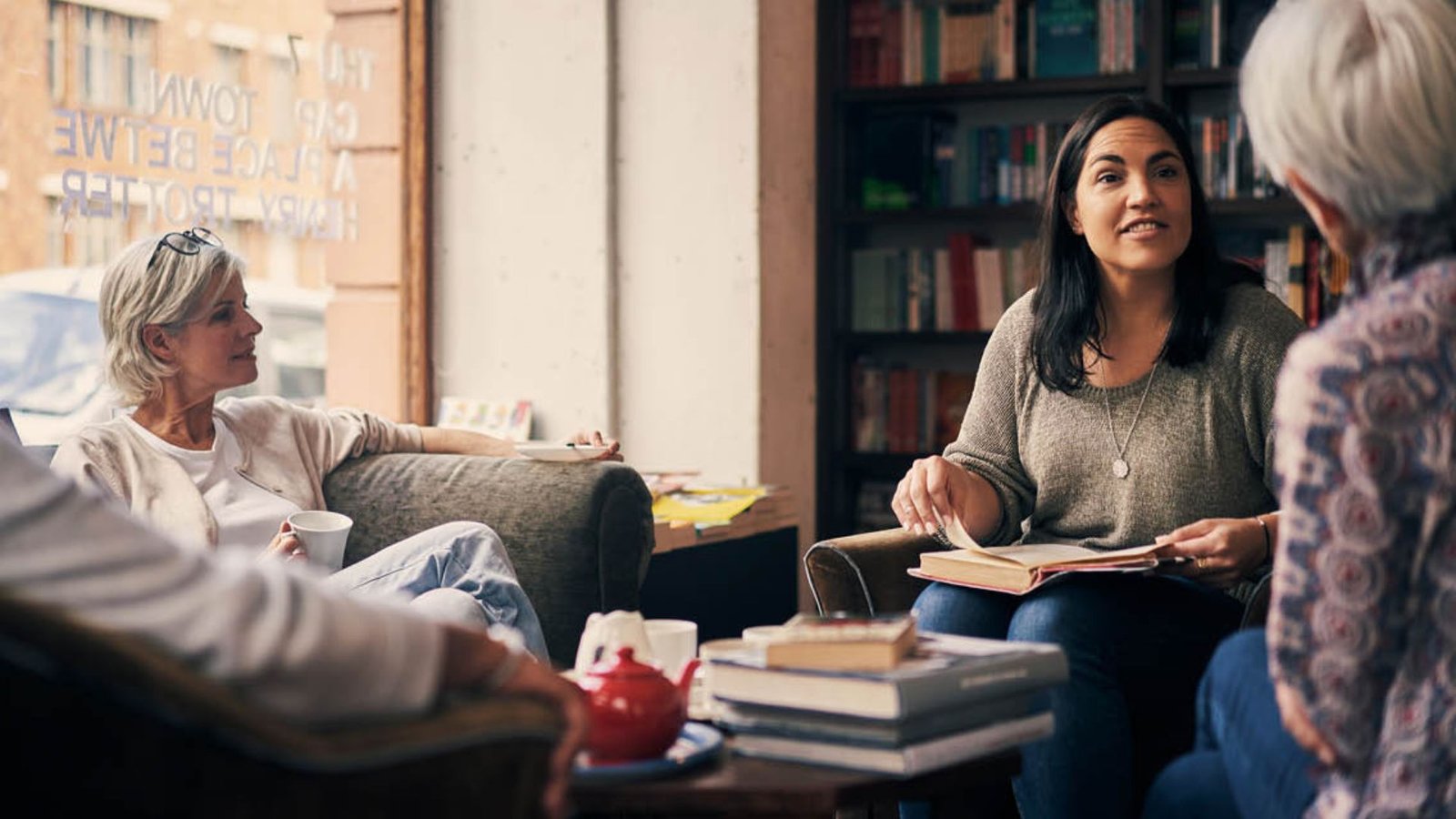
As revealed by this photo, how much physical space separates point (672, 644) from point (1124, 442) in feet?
2.86

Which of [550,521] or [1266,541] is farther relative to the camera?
[550,521]

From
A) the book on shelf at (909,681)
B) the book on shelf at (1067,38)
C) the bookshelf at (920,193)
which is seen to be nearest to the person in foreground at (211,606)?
the book on shelf at (909,681)

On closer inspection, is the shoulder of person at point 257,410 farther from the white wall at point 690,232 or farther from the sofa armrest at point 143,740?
the sofa armrest at point 143,740

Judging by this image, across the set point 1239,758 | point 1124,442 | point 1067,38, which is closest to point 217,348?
point 1124,442

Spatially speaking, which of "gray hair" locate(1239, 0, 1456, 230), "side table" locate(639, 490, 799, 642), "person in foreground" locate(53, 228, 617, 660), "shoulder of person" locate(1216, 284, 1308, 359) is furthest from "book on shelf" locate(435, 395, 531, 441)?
"gray hair" locate(1239, 0, 1456, 230)

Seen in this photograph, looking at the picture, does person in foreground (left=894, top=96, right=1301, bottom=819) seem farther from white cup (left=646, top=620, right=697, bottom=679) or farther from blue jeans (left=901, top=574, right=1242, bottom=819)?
white cup (left=646, top=620, right=697, bottom=679)

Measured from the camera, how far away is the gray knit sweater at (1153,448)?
2.24m

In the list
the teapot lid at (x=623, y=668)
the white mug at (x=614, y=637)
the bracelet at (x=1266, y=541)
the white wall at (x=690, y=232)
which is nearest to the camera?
the teapot lid at (x=623, y=668)

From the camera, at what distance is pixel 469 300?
13.0 ft

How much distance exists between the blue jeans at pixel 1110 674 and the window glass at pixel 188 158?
5.94 feet

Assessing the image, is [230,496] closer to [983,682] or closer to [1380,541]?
[983,682]

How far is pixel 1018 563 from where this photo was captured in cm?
202

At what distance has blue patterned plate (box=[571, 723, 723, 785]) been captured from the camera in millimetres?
1368

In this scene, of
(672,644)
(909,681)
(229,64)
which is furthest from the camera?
(229,64)
